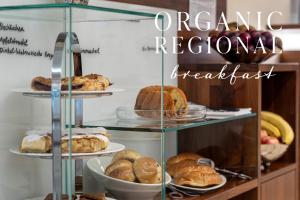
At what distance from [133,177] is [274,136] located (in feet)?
3.79

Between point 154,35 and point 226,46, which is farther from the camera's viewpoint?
point 226,46

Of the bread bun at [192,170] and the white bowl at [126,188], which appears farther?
the bread bun at [192,170]

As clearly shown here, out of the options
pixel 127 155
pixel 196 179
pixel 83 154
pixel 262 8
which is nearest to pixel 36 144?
pixel 83 154

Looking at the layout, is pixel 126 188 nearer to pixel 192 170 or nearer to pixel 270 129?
pixel 192 170

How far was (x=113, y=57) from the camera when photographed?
1.48 metres

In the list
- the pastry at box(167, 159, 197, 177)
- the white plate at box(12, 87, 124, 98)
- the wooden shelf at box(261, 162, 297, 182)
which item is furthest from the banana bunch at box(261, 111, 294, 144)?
the white plate at box(12, 87, 124, 98)

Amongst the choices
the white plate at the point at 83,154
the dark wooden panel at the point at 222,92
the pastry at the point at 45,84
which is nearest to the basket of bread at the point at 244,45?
the dark wooden panel at the point at 222,92

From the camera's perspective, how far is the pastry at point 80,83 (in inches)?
49.9

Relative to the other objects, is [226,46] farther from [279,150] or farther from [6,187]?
[6,187]

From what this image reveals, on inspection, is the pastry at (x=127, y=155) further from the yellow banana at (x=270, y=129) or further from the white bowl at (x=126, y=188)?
the yellow banana at (x=270, y=129)

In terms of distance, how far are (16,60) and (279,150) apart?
1.38 meters

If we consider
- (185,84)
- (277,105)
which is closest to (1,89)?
(185,84)

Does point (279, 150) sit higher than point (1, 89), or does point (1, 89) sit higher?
point (1, 89)

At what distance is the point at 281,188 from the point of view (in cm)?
246
